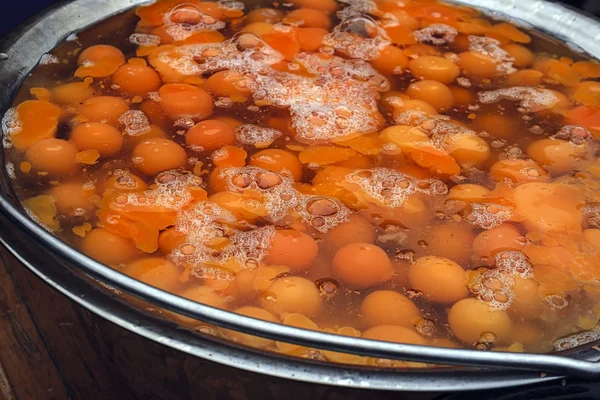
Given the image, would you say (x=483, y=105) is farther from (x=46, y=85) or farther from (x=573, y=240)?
(x=46, y=85)

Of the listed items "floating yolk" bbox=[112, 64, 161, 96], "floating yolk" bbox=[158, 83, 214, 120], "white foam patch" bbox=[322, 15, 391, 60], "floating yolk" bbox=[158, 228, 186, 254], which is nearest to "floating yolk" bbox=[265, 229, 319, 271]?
"floating yolk" bbox=[158, 228, 186, 254]

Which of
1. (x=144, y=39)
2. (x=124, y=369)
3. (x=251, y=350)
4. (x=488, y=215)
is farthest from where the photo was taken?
(x=144, y=39)

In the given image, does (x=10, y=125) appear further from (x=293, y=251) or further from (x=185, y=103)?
(x=293, y=251)

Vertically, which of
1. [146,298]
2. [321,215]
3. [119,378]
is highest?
[146,298]

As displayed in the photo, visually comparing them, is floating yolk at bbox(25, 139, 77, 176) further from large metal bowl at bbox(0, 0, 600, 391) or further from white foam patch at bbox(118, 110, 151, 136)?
large metal bowl at bbox(0, 0, 600, 391)

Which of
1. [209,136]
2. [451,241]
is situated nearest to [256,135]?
[209,136]

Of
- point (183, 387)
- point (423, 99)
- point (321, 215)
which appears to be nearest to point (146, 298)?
point (183, 387)

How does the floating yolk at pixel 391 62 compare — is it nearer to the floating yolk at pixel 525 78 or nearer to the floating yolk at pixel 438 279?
the floating yolk at pixel 525 78
